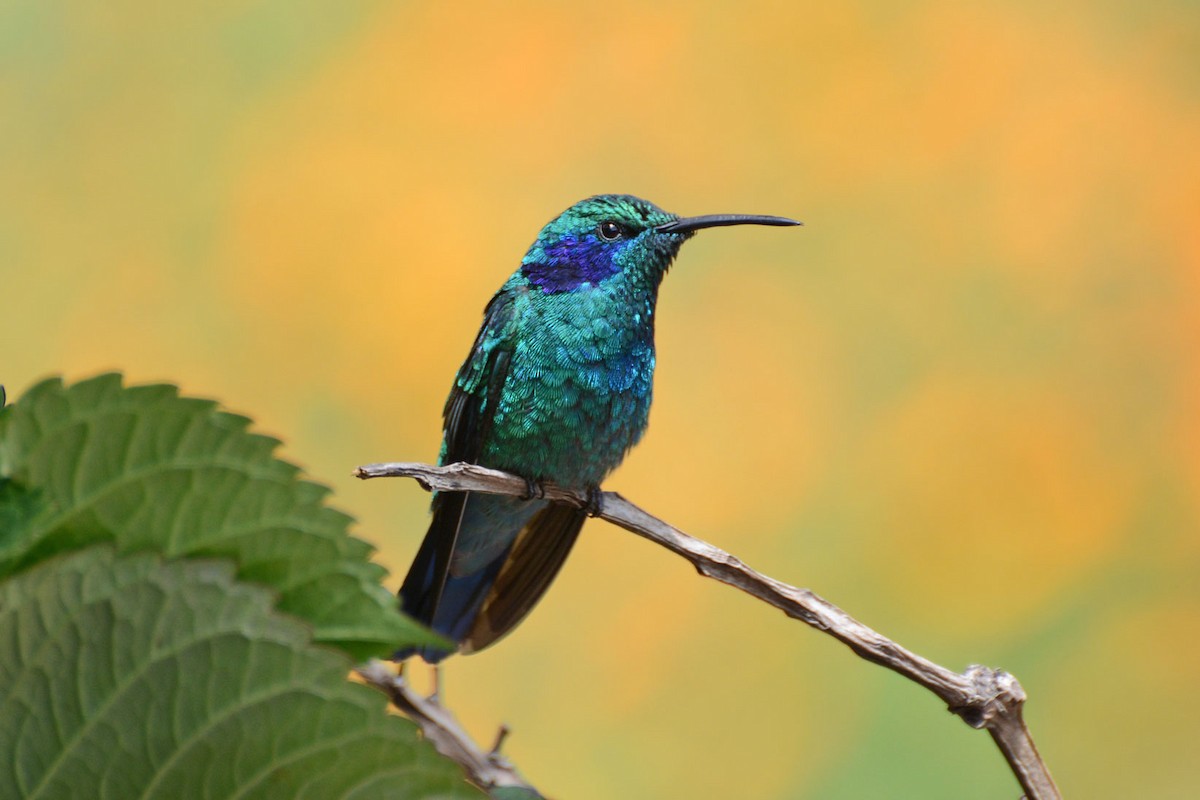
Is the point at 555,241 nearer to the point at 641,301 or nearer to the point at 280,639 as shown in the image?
the point at 641,301

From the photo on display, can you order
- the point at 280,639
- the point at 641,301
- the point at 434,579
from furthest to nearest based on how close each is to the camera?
the point at 641,301
the point at 434,579
the point at 280,639

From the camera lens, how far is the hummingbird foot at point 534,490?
129 cm

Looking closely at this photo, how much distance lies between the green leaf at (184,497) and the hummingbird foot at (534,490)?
100cm

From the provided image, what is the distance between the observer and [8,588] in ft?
0.86

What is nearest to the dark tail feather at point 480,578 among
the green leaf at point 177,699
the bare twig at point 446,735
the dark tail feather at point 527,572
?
the dark tail feather at point 527,572

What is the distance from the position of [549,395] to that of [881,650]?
711 millimetres

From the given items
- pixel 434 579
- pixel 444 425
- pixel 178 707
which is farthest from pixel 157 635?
pixel 444 425

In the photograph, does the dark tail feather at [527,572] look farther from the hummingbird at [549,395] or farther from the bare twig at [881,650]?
the bare twig at [881,650]

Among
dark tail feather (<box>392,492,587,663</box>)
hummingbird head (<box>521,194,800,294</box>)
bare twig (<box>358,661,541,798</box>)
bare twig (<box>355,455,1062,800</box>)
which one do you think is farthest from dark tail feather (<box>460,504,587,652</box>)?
bare twig (<box>358,661,541,798</box>)

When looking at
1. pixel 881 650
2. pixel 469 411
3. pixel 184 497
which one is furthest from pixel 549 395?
pixel 184 497

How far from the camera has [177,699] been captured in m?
0.27

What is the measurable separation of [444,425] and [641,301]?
0.29m

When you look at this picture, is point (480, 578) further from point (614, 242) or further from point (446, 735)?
point (446, 735)

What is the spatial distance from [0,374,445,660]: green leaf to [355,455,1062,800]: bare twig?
1.53ft
